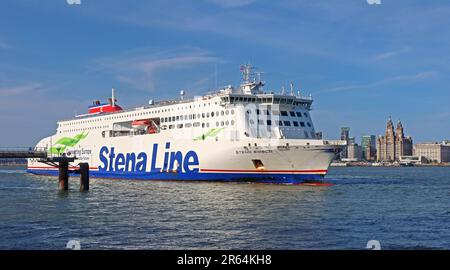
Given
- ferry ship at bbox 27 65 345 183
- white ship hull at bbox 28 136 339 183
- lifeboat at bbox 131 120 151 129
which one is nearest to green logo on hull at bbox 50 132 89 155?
ferry ship at bbox 27 65 345 183

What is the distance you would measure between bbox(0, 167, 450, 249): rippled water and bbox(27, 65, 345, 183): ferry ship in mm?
5467

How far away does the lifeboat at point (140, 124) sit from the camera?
145ft

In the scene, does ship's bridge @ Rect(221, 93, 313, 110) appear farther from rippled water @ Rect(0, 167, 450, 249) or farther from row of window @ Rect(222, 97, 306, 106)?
rippled water @ Rect(0, 167, 450, 249)

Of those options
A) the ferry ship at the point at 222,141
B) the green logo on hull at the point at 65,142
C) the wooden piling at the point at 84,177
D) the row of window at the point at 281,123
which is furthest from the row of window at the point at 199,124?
the green logo on hull at the point at 65,142

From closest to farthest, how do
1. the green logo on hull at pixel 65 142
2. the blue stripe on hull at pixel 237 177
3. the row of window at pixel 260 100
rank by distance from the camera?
1. the blue stripe on hull at pixel 237 177
2. the row of window at pixel 260 100
3. the green logo on hull at pixel 65 142

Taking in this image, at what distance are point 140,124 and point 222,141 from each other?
486 inches

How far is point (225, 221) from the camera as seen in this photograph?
1722cm

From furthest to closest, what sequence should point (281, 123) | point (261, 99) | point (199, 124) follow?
point (199, 124) → point (261, 99) → point (281, 123)

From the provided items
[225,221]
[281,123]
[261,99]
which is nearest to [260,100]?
[261,99]

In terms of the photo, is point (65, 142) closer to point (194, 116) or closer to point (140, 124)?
point (140, 124)

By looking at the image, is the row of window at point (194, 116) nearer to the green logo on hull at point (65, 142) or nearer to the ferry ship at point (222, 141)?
the ferry ship at point (222, 141)

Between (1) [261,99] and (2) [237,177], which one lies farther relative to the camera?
(1) [261,99]

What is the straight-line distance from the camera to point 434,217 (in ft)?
63.7
